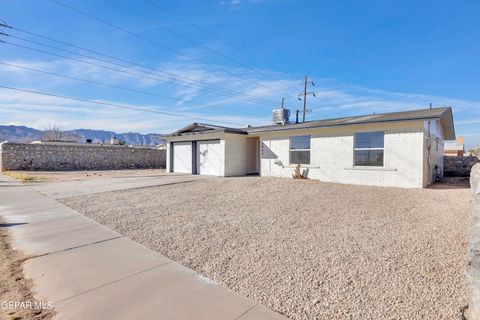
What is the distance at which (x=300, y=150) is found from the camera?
1338cm

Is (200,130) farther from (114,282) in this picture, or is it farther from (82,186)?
(114,282)

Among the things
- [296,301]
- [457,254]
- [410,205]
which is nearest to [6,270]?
[296,301]

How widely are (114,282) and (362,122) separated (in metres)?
10.8

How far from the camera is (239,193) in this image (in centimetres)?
939

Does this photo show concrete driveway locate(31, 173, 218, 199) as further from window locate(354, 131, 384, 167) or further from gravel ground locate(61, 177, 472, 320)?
window locate(354, 131, 384, 167)

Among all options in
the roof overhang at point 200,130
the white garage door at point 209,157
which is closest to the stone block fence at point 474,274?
the roof overhang at point 200,130

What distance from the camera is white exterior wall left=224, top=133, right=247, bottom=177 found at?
15.6 m

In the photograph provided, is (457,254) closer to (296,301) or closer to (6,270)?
(296,301)

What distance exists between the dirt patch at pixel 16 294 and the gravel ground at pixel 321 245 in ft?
5.51

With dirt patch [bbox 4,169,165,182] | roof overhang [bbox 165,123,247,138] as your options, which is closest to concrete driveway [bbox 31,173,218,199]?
dirt patch [bbox 4,169,165,182]

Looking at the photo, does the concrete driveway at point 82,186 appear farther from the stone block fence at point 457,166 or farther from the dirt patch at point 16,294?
the stone block fence at point 457,166

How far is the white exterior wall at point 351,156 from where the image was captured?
32.4ft

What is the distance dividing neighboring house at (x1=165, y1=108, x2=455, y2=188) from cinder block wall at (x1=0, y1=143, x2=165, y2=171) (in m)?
9.81

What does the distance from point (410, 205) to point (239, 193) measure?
17.9 ft
